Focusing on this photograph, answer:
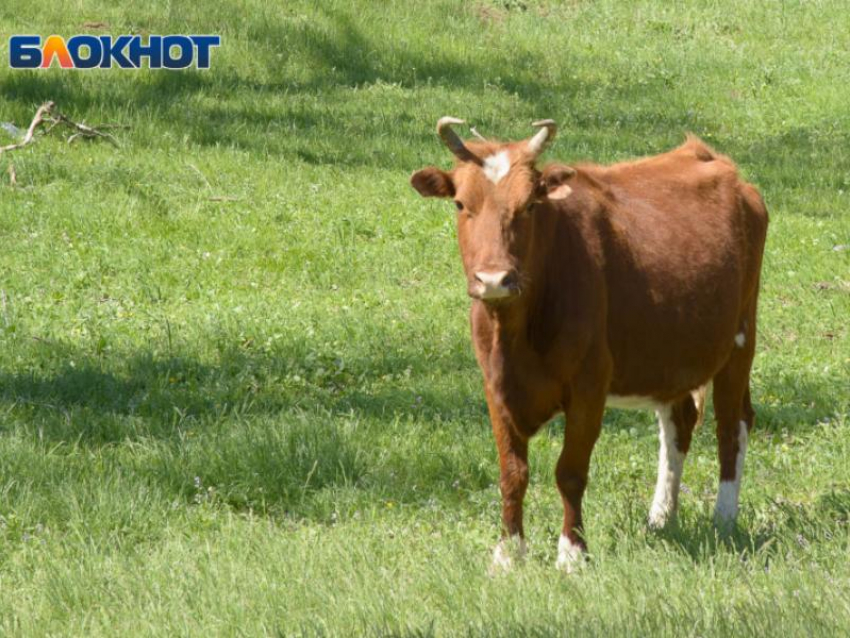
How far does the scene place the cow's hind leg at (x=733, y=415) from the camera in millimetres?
8336

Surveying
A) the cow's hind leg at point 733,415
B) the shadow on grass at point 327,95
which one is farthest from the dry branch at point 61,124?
the cow's hind leg at point 733,415

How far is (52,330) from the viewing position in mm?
11688

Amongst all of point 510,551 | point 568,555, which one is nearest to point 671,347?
point 568,555

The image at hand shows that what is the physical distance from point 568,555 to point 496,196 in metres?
1.76

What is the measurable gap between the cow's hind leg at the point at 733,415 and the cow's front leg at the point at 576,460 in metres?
1.16

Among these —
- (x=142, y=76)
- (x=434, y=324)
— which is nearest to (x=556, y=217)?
(x=434, y=324)

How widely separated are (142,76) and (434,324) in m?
8.82

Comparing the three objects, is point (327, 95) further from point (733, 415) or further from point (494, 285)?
point (494, 285)

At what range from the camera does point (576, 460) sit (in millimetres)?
7434

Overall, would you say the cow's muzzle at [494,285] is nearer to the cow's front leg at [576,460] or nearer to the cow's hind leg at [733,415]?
the cow's front leg at [576,460]

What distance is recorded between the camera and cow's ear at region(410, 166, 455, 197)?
24.2 ft

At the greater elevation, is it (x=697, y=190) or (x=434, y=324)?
(x=697, y=190)

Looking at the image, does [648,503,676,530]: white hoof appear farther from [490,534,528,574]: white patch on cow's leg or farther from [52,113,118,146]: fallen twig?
[52,113,118,146]: fallen twig

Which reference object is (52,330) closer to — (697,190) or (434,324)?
(434,324)
